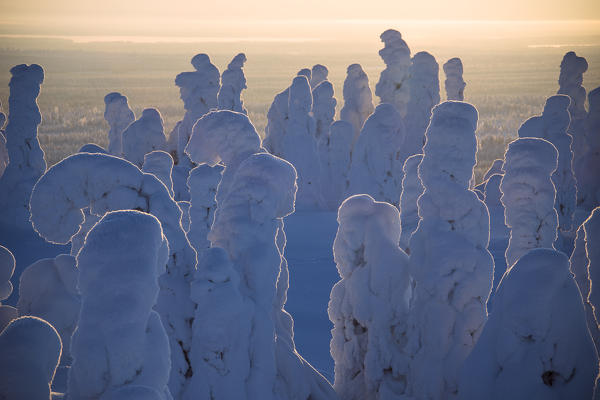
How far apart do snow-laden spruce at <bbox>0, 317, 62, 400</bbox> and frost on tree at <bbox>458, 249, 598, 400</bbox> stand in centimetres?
430

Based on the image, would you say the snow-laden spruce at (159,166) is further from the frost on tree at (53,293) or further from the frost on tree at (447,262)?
the frost on tree at (447,262)

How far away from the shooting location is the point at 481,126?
39.8 meters

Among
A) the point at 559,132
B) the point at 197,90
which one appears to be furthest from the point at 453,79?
the point at 559,132

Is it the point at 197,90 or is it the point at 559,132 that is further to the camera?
the point at 197,90

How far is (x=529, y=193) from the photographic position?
10.3 meters

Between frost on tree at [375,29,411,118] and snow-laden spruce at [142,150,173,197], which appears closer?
snow-laden spruce at [142,150,173,197]

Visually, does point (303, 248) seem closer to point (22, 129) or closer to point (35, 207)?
point (22, 129)

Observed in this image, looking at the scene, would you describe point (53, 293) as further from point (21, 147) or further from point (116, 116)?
point (116, 116)

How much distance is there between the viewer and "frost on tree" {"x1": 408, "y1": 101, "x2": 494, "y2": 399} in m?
7.81

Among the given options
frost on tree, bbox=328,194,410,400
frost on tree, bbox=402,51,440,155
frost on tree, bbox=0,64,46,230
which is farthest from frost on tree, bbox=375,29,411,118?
frost on tree, bbox=328,194,410,400

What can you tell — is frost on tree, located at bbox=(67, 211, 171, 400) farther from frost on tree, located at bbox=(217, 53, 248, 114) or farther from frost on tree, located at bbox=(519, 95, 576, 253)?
frost on tree, located at bbox=(217, 53, 248, 114)

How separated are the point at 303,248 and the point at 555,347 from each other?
36.2 feet

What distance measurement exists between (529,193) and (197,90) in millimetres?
14791

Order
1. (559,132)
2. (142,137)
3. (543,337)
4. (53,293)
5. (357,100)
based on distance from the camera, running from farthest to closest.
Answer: (357,100), (142,137), (559,132), (53,293), (543,337)
